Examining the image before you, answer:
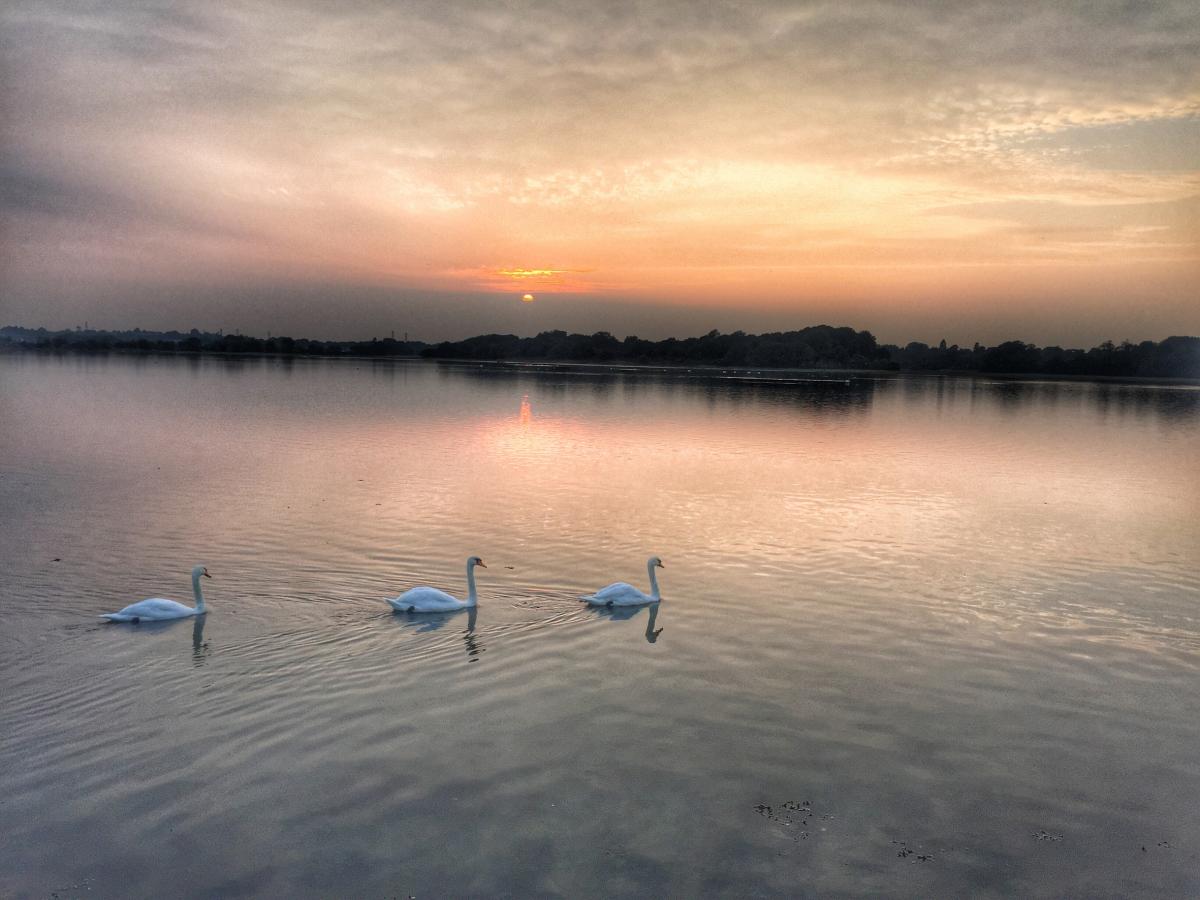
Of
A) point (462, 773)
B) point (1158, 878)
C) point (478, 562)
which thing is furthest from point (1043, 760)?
point (478, 562)

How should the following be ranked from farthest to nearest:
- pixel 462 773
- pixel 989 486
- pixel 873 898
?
pixel 989 486, pixel 462 773, pixel 873 898

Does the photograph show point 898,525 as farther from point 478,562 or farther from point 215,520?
point 215,520

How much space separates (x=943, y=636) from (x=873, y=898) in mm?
6071

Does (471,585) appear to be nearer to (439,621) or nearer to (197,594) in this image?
(439,621)

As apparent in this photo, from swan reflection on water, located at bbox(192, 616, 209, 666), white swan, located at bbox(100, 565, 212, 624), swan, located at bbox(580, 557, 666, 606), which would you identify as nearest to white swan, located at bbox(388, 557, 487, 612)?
swan, located at bbox(580, 557, 666, 606)

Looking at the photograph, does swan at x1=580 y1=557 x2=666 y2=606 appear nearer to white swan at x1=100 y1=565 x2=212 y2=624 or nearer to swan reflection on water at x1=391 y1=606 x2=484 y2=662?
swan reflection on water at x1=391 y1=606 x2=484 y2=662

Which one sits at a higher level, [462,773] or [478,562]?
[478,562]

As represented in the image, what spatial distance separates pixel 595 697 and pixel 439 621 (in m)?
3.19

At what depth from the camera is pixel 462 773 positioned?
759 centimetres

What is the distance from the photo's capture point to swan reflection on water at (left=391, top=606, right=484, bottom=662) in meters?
11.1

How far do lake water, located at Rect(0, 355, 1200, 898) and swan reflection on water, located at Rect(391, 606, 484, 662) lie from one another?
71 millimetres

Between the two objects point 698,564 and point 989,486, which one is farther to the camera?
point 989,486

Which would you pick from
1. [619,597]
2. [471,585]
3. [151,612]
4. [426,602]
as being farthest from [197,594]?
[619,597]

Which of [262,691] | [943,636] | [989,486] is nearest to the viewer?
[262,691]
